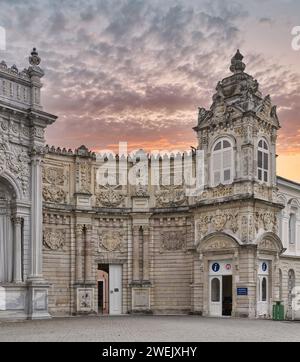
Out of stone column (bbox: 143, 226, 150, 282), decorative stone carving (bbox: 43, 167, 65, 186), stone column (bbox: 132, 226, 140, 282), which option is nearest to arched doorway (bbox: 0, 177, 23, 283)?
decorative stone carving (bbox: 43, 167, 65, 186)

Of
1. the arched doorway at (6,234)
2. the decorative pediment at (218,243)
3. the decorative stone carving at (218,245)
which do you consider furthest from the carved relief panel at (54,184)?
the decorative stone carving at (218,245)

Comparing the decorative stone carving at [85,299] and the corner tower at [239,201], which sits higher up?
the corner tower at [239,201]

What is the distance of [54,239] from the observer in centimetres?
3497

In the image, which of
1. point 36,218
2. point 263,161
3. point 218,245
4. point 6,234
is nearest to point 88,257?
point 36,218

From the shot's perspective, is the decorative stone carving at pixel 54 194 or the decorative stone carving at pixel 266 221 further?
the decorative stone carving at pixel 54 194

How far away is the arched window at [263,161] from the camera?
3366 cm

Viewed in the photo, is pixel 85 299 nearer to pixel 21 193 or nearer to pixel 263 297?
pixel 21 193

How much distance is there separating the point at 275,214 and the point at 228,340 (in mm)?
15824

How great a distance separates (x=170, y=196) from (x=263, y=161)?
6.21m

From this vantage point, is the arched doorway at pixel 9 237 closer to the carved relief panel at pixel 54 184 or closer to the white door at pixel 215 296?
the carved relief panel at pixel 54 184

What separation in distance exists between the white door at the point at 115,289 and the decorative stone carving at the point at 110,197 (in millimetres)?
3686

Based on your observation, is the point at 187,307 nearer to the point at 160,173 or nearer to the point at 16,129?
the point at 160,173

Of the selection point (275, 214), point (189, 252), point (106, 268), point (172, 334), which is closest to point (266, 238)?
point (275, 214)
